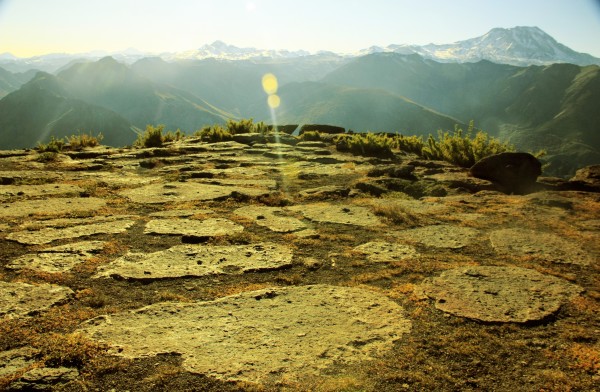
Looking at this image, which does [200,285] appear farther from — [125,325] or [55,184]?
[55,184]

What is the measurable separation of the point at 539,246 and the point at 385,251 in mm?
1319

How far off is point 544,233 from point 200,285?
3112 mm

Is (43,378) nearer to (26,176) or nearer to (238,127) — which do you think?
(26,176)

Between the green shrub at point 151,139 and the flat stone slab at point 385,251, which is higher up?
the green shrub at point 151,139

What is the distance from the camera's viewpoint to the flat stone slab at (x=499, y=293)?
7.50ft

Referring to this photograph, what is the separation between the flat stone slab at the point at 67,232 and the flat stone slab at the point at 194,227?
24 centimetres

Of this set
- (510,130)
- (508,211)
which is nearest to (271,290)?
(508,211)

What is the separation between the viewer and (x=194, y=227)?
3717 mm

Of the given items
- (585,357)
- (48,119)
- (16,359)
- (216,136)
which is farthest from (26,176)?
(48,119)

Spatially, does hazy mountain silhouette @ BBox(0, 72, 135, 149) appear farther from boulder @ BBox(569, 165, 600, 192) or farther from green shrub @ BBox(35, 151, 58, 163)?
boulder @ BBox(569, 165, 600, 192)

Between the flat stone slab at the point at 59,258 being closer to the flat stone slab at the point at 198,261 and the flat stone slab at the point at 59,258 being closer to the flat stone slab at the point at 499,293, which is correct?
the flat stone slab at the point at 198,261

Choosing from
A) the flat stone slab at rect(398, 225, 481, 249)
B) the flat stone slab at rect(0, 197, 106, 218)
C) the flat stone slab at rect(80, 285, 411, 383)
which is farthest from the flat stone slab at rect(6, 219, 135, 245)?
the flat stone slab at rect(398, 225, 481, 249)

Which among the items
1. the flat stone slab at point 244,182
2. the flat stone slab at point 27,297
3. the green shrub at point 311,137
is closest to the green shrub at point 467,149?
the green shrub at point 311,137

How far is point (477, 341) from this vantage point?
6.62 feet
